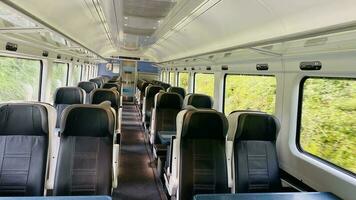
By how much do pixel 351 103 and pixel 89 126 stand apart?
103 inches

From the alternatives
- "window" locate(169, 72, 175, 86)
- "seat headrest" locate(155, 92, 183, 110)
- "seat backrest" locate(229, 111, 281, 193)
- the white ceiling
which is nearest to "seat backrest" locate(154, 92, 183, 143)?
"seat headrest" locate(155, 92, 183, 110)

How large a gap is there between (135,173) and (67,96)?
2057mm

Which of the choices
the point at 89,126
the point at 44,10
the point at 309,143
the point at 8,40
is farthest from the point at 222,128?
the point at 8,40

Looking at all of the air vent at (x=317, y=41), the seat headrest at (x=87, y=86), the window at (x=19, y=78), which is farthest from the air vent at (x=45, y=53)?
the air vent at (x=317, y=41)

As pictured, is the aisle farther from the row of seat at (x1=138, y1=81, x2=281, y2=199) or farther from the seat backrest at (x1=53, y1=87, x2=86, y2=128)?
the seat backrest at (x1=53, y1=87, x2=86, y2=128)

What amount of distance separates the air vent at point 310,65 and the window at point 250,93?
3.59 ft

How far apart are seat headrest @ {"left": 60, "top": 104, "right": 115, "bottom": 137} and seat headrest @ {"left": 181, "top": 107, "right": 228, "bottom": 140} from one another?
0.79 m

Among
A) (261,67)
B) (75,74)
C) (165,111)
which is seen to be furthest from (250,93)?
(75,74)

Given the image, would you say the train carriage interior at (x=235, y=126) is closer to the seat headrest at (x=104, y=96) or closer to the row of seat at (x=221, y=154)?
the row of seat at (x=221, y=154)

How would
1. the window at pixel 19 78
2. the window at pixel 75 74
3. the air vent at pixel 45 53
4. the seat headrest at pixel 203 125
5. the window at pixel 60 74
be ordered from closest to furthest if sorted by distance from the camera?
the seat headrest at pixel 203 125 < the window at pixel 19 78 < the air vent at pixel 45 53 < the window at pixel 60 74 < the window at pixel 75 74

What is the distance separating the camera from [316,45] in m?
2.92

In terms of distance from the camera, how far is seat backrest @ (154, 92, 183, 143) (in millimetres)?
6773

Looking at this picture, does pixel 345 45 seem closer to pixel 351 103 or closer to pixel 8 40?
pixel 351 103

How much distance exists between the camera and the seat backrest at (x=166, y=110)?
6773 mm
